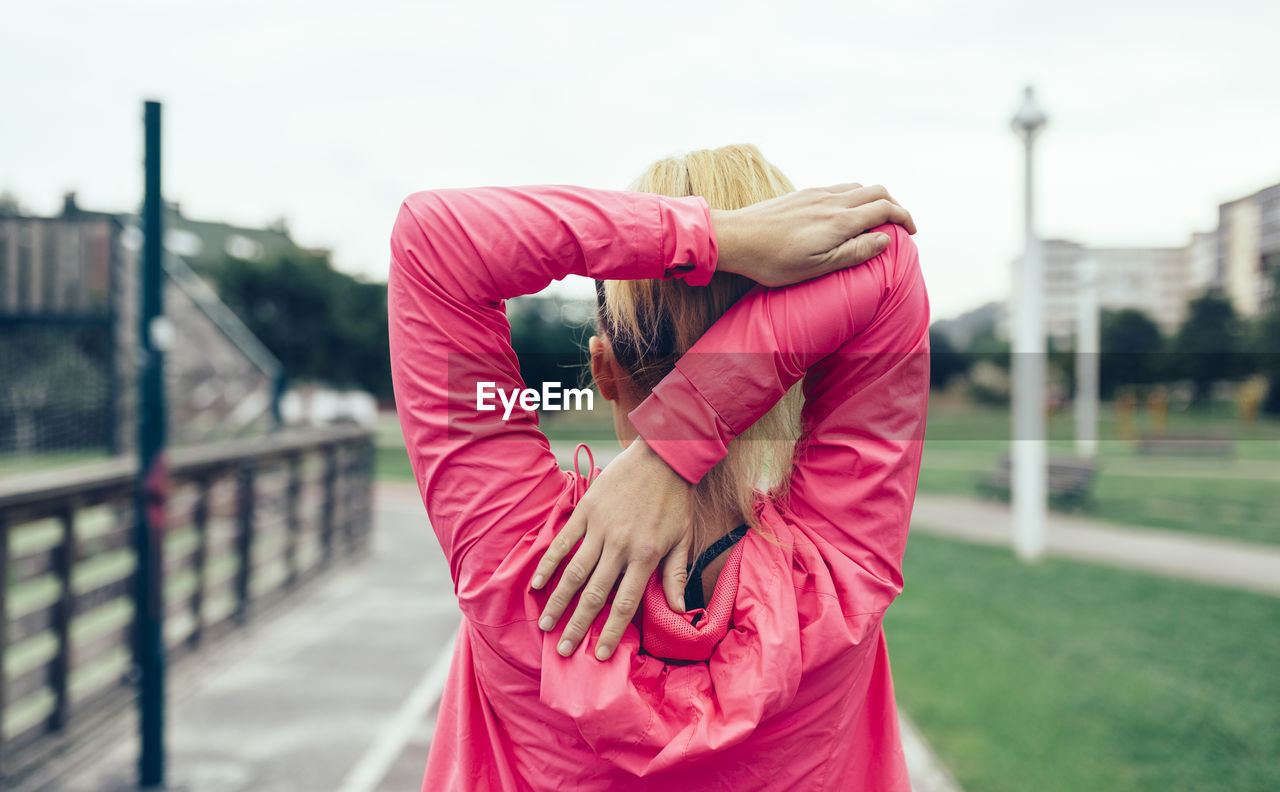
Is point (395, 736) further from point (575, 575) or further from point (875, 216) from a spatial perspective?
point (875, 216)

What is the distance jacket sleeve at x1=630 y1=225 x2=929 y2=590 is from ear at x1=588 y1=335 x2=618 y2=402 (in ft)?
0.54

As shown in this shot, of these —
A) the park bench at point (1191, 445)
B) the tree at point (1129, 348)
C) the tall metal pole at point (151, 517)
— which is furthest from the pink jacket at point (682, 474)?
the park bench at point (1191, 445)

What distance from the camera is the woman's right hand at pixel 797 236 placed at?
39.0 inches

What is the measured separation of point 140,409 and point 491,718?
9.86ft

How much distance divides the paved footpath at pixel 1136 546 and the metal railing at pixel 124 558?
23.4 feet

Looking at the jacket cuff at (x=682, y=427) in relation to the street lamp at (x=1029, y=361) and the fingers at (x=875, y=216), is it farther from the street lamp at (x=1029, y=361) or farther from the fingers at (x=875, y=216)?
the street lamp at (x=1029, y=361)

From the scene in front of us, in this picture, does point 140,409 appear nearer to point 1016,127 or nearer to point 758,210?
point 758,210

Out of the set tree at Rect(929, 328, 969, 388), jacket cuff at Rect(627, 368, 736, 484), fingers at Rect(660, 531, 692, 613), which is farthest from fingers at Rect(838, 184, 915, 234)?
tree at Rect(929, 328, 969, 388)

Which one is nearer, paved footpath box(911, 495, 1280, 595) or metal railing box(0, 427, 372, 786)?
metal railing box(0, 427, 372, 786)

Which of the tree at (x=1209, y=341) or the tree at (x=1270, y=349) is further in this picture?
the tree at (x=1209, y=341)

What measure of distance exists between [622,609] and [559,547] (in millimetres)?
106

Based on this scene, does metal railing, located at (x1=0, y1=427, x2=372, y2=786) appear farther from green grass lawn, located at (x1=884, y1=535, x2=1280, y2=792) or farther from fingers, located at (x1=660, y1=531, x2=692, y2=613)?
green grass lawn, located at (x1=884, y1=535, x2=1280, y2=792)

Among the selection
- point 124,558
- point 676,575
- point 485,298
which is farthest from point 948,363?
point 485,298

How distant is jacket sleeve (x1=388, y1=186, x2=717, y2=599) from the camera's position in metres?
0.99
